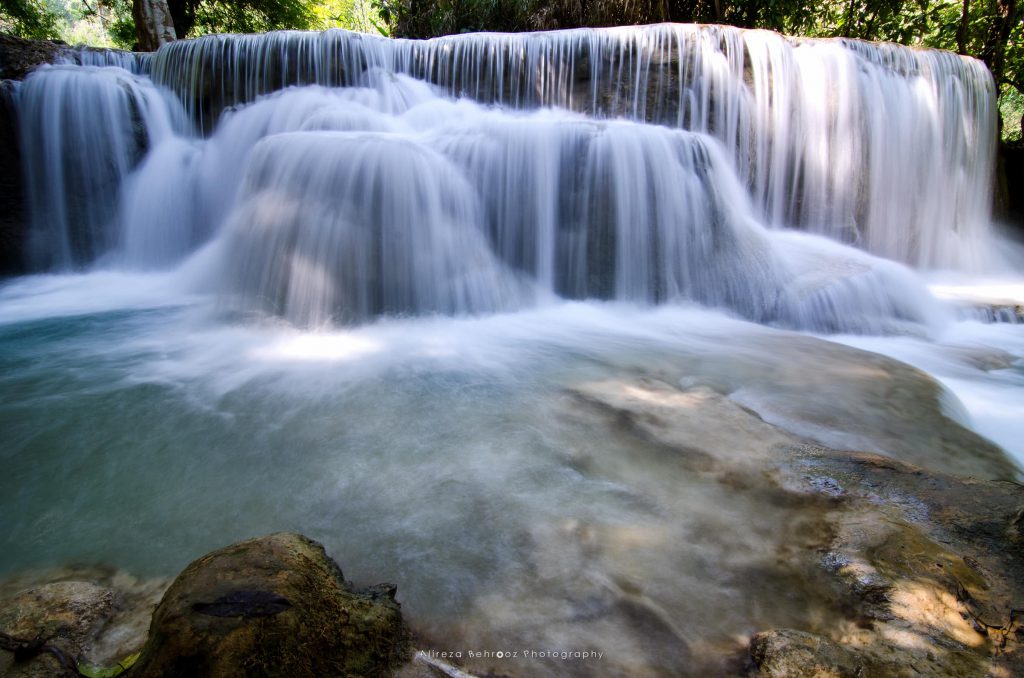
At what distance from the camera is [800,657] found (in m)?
1.35

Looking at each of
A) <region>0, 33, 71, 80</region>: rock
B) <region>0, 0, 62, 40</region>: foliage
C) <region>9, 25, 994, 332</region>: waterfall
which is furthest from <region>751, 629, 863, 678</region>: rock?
<region>0, 0, 62, 40</region>: foliage

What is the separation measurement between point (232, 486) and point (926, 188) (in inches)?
412

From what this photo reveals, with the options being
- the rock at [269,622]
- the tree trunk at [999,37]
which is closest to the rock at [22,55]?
the rock at [269,622]

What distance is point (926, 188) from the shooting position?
8.73m

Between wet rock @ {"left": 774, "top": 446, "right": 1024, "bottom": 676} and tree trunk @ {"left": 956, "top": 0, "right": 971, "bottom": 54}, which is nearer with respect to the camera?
wet rock @ {"left": 774, "top": 446, "right": 1024, "bottom": 676}

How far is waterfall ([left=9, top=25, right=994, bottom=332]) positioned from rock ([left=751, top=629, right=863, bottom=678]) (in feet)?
12.4

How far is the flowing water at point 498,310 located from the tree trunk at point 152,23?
248cm

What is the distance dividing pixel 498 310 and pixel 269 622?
4.12 meters

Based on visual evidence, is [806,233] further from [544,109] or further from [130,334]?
[130,334]

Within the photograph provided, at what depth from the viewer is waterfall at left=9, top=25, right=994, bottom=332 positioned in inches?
195

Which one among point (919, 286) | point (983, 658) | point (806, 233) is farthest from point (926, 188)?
Answer: point (983, 658)

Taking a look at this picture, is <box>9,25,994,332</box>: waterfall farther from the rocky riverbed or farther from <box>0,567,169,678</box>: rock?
the rocky riverbed

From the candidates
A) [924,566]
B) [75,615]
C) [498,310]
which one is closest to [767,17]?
[498,310]

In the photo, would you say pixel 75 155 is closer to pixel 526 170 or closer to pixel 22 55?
pixel 22 55
